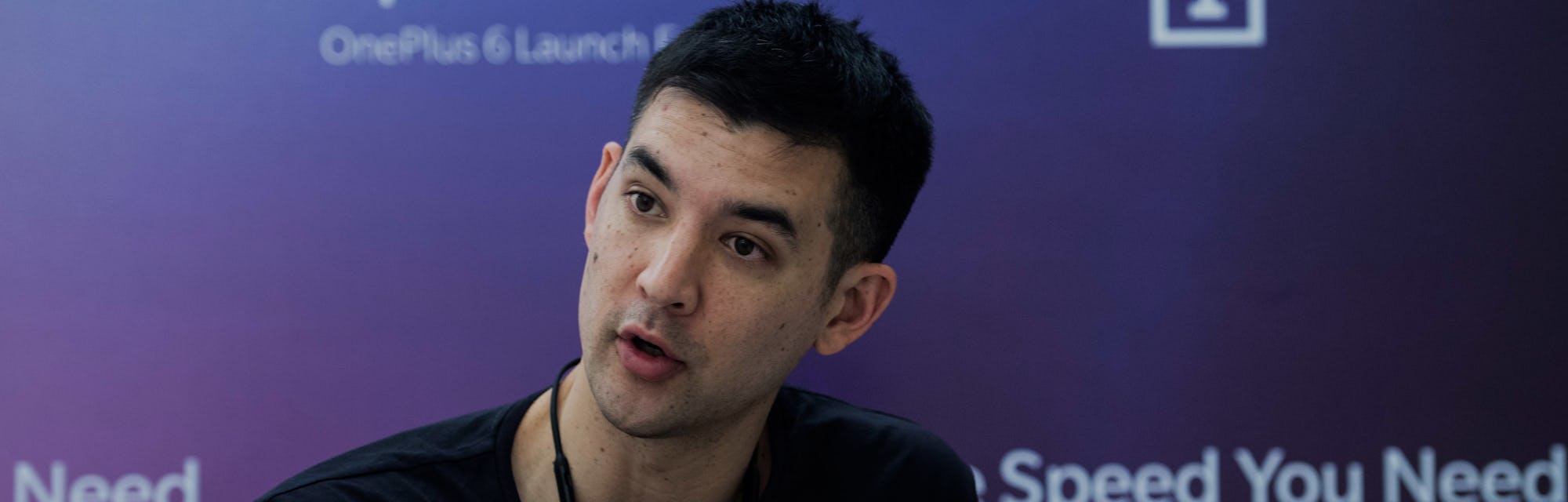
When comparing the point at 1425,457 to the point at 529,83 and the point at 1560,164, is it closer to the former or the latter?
the point at 1560,164

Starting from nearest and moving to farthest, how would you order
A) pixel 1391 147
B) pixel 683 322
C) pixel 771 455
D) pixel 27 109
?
pixel 683 322 < pixel 771 455 < pixel 27 109 < pixel 1391 147

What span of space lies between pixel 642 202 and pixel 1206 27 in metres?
1.27

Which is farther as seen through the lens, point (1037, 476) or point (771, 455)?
point (1037, 476)

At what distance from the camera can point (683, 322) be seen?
136 cm

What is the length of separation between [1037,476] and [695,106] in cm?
115

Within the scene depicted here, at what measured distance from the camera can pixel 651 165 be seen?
1.37 meters

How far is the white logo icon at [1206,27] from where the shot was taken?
7.07 feet

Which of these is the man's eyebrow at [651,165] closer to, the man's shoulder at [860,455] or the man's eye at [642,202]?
the man's eye at [642,202]

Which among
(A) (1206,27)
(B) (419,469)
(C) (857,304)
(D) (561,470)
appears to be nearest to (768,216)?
→ (C) (857,304)

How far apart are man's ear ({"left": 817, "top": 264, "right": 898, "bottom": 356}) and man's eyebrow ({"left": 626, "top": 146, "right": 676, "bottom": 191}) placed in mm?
323

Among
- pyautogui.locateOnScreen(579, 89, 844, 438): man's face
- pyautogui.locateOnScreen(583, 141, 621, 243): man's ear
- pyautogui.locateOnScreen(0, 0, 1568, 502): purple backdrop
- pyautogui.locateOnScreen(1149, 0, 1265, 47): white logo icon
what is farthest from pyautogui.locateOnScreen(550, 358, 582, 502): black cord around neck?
pyautogui.locateOnScreen(1149, 0, 1265, 47): white logo icon

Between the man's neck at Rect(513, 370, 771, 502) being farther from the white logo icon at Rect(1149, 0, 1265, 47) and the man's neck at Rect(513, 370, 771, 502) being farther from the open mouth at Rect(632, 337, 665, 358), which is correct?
the white logo icon at Rect(1149, 0, 1265, 47)

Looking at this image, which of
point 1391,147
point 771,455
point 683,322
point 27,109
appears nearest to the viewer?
point 683,322

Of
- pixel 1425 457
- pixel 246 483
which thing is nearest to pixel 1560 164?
pixel 1425 457
